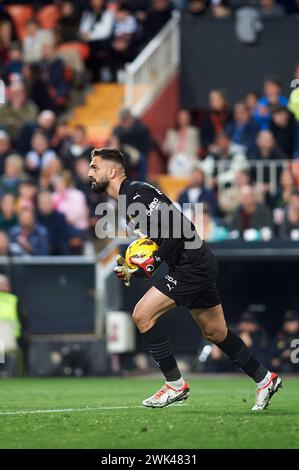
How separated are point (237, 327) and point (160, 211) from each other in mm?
8197

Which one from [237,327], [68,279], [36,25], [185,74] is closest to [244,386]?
[237,327]

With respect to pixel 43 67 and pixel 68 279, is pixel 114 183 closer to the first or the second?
pixel 68 279

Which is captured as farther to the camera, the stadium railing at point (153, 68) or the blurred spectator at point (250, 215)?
the stadium railing at point (153, 68)

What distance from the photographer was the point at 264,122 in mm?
20297

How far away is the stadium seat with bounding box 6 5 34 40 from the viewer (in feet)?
84.1

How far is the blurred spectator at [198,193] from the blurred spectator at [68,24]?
6.69 meters

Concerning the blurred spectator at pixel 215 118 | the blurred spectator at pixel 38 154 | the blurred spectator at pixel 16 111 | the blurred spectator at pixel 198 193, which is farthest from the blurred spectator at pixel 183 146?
the blurred spectator at pixel 16 111

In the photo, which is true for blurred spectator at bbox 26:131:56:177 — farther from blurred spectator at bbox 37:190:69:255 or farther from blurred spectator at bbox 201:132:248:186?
blurred spectator at bbox 201:132:248:186

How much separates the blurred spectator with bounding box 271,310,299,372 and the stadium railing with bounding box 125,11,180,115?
20.4 ft

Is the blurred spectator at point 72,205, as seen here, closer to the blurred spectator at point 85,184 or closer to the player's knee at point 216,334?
the blurred spectator at point 85,184

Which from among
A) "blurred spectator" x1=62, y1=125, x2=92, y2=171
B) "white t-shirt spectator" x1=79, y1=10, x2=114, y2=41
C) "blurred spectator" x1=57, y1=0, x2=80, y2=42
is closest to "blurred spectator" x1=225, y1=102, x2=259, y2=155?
"blurred spectator" x1=62, y1=125, x2=92, y2=171

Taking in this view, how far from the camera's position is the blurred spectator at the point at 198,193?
19094 mm

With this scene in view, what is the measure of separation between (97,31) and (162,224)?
47.0 ft

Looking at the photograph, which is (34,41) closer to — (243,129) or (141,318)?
(243,129)
